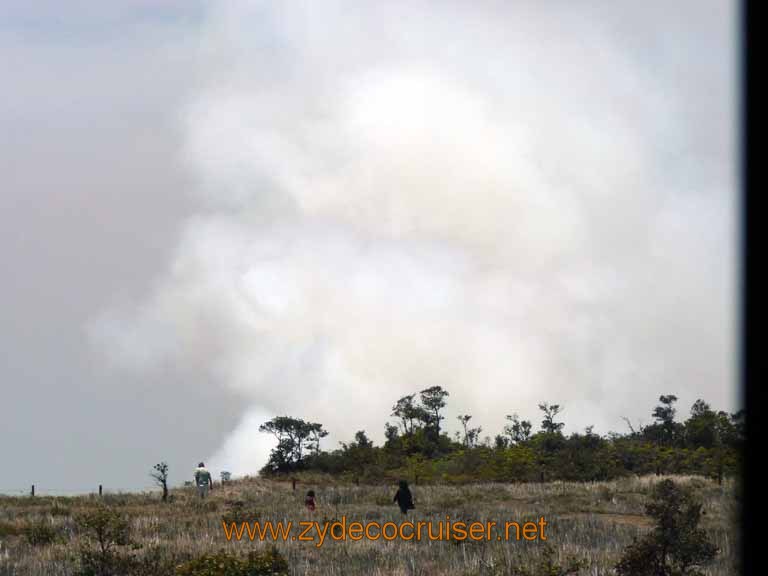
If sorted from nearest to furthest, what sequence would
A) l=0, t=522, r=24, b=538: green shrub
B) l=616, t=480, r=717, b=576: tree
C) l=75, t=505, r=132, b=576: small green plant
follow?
l=616, t=480, r=717, b=576: tree
l=75, t=505, r=132, b=576: small green plant
l=0, t=522, r=24, b=538: green shrub

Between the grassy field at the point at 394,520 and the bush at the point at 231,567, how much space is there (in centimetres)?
91

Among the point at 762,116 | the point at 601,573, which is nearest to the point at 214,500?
the point at 601,573

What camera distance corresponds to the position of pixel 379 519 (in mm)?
25938

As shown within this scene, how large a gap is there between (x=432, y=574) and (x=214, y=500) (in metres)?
19.0

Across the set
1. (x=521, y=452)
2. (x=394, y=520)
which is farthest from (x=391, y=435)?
(x=394, y=520)

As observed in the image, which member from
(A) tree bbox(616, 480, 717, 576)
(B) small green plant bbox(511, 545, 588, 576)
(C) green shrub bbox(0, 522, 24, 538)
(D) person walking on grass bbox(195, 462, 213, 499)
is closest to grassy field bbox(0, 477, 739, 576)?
(C) green shrub bbox(0, 522, 24, 538)

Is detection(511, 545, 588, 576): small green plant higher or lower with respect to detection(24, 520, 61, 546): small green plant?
higher

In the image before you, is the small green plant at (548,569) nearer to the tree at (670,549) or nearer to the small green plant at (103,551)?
the tree at (670,549)

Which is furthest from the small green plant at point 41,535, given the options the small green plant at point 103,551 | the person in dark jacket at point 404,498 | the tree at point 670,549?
the tree at point 670,549

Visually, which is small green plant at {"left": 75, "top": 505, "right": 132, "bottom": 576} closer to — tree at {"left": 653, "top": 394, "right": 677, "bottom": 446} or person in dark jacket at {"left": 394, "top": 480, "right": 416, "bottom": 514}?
person in dark jacket at {"left": 394, "top": 480, "right": 416, "bottom": 514}

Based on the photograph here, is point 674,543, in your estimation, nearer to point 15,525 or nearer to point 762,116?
point 762,116

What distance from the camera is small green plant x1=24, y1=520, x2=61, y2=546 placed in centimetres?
2228

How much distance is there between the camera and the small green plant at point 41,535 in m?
22.3

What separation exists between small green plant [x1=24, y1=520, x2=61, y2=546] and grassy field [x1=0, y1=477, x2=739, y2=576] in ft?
0.38
